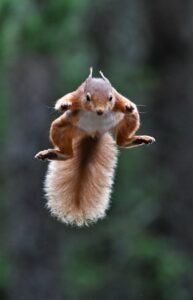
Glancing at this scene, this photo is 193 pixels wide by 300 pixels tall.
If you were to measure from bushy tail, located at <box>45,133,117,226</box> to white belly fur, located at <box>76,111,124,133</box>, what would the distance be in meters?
0.09

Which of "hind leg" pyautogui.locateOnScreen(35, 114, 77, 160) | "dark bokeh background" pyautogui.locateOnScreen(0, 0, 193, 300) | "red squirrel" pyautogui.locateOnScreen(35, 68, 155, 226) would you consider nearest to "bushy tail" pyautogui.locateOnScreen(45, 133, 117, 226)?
"red squirrel" pyautogui.locateOnScreen(35, 68, 155, 226)

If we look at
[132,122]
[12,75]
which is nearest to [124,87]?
[12,75]

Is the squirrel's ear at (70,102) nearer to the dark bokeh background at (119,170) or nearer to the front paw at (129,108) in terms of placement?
the front paw at (129,108)

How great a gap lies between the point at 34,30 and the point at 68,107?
544 cm

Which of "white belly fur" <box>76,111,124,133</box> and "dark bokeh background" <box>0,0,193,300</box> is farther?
"dark bokeh background" <box>0,0,193,300</box>

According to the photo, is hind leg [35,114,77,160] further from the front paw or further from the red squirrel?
the front paw

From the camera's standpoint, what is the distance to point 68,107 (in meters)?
2.68

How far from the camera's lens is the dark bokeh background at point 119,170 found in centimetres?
1116

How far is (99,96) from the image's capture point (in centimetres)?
268

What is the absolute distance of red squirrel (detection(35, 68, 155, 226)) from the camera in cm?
270

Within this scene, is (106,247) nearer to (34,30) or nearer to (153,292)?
(153,292)

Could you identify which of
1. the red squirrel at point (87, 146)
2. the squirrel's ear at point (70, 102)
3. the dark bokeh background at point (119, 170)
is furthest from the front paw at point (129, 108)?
the dark bokeh background at point (119, 170)

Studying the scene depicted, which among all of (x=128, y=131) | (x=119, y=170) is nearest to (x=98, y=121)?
(x=128, y=131)

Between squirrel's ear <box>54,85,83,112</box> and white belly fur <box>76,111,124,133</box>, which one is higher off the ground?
squirrel's ear <box>54,85,83,112</box>
